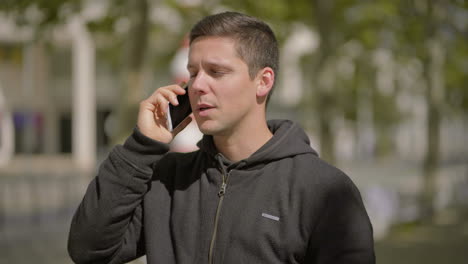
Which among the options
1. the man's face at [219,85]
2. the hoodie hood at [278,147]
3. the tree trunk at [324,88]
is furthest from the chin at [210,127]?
the tree trunk at [324,88]

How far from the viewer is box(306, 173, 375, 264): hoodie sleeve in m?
2.11

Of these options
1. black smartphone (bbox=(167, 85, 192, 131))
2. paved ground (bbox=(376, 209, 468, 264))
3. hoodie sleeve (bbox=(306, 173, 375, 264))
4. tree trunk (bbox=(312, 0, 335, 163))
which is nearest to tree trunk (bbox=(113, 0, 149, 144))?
tree trunk (bbox=(312, 0, 335, 163))

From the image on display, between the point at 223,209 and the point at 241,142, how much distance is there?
251 millimetres

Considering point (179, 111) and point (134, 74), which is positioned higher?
point (134, 74)

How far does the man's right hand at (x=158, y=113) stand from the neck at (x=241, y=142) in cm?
18

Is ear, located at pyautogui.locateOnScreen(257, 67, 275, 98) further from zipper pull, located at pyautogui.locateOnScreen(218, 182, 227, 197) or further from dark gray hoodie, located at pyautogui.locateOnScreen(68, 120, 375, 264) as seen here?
zipper pull, located at pyautogui.locateOnScreen(218, 182, 227, 197)

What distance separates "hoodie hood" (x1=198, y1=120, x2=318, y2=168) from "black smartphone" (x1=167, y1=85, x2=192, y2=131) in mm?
111

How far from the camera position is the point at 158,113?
2.40 meters

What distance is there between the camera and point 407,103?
5334 centimetres

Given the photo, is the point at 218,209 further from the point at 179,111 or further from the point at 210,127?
the point at 179,111

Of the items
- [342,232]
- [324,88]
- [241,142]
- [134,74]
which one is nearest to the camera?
[342,232]

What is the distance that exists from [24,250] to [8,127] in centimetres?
3055

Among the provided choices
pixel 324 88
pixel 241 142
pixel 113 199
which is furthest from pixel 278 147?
pixel 324 88

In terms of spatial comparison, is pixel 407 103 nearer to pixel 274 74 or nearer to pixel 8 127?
pixel 8 127
